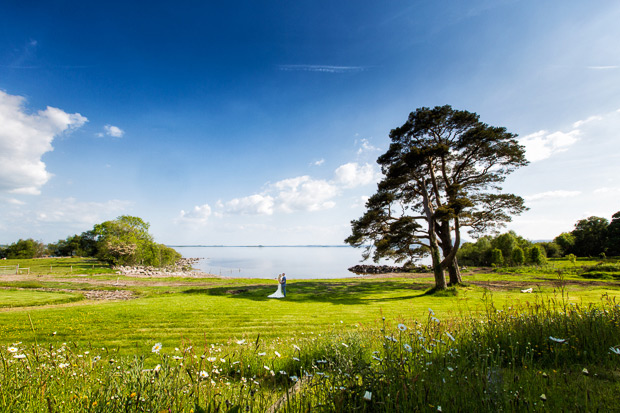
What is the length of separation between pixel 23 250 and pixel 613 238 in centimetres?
13913

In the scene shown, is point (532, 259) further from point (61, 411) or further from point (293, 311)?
point (61, 411)

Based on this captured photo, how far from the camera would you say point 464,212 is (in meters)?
19.9

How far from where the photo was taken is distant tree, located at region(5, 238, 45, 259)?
246 ft

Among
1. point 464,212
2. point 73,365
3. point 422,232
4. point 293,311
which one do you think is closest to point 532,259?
point 464,212

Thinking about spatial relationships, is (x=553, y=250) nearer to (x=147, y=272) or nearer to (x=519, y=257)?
(x=519, y=257)

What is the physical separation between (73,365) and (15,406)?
727mm

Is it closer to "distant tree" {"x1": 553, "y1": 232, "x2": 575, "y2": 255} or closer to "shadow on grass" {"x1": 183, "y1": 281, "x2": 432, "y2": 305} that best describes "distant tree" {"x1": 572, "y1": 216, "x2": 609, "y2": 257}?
"distant tree" {"x1": 553, "y1": 232, "x2": 575, "y2": 255}

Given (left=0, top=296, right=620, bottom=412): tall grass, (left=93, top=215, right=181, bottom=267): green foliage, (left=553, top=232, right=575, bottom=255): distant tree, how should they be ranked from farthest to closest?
(left=553, top=232, right=575, bottom=255): distant tree
(left=93, top=215, right=181, bottom=267): green foliage
(left=0, top=296, right=620, bottom=412): tall grass

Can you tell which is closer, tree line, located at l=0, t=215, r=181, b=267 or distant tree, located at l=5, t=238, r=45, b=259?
tree line, located at l=0, t=215, r=181, b=267

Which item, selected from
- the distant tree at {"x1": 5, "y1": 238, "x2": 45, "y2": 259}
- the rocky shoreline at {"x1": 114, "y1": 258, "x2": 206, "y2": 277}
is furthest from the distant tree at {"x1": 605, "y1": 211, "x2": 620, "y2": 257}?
the distant tree at {"x1": 5, "y1": 238, "x2": 45, "y2": 259}

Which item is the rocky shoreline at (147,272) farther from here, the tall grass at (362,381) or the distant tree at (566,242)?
the distant tree at (566,242)

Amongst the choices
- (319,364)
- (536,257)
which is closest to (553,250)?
(536,257)

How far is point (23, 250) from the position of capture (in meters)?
75.9

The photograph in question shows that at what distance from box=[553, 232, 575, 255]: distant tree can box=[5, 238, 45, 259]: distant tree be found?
136m
